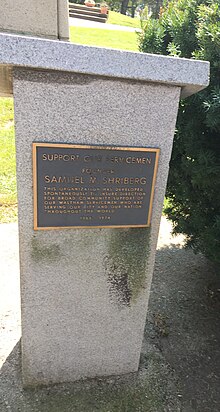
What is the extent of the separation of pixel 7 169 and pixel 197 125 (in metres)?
4.42

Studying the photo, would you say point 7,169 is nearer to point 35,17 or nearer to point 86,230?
point 35,17

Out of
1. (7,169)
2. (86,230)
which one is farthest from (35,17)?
(7,169)

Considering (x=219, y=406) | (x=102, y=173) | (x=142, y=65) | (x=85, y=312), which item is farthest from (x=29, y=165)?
(x=219, y=406)

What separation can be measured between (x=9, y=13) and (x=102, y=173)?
1.39 m

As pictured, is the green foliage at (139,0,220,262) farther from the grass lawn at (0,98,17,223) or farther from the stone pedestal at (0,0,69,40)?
the grass lawn at (0,98,17,223)

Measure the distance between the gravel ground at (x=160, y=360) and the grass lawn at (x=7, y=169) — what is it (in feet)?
3.43

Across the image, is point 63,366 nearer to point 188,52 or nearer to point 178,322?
point 178,322

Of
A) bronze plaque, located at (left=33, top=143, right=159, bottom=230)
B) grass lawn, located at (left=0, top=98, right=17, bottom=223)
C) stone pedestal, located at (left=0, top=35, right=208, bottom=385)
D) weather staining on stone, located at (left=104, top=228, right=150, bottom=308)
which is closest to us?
stone pedestal, located at (left=0, top=35, right=208, bottom=385)

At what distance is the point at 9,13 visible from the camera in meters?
2.40

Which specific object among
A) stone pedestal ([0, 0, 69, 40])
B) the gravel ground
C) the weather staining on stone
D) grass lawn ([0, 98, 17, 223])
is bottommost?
the gravel ground

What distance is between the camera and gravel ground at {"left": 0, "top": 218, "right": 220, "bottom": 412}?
8.60ft

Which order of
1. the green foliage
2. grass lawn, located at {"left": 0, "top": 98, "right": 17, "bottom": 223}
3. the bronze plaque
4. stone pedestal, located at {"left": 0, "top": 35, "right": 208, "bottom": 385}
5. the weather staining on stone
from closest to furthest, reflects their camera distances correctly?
stone pedestal, located at {"left": 0, "top": 35, "right": 208, "bottom": 385} → the bronze plaque → the weather staining on stone → the green foliage → grass lawn, located at {"left": 0, "top": 98, "right": 17, "bottom": 223}

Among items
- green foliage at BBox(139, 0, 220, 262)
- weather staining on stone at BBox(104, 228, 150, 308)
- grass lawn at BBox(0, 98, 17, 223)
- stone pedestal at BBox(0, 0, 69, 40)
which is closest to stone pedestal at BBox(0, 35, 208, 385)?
weather staining on stone at BBox(104, 228, 150, 308)

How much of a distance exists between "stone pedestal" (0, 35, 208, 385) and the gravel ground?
140 mm
